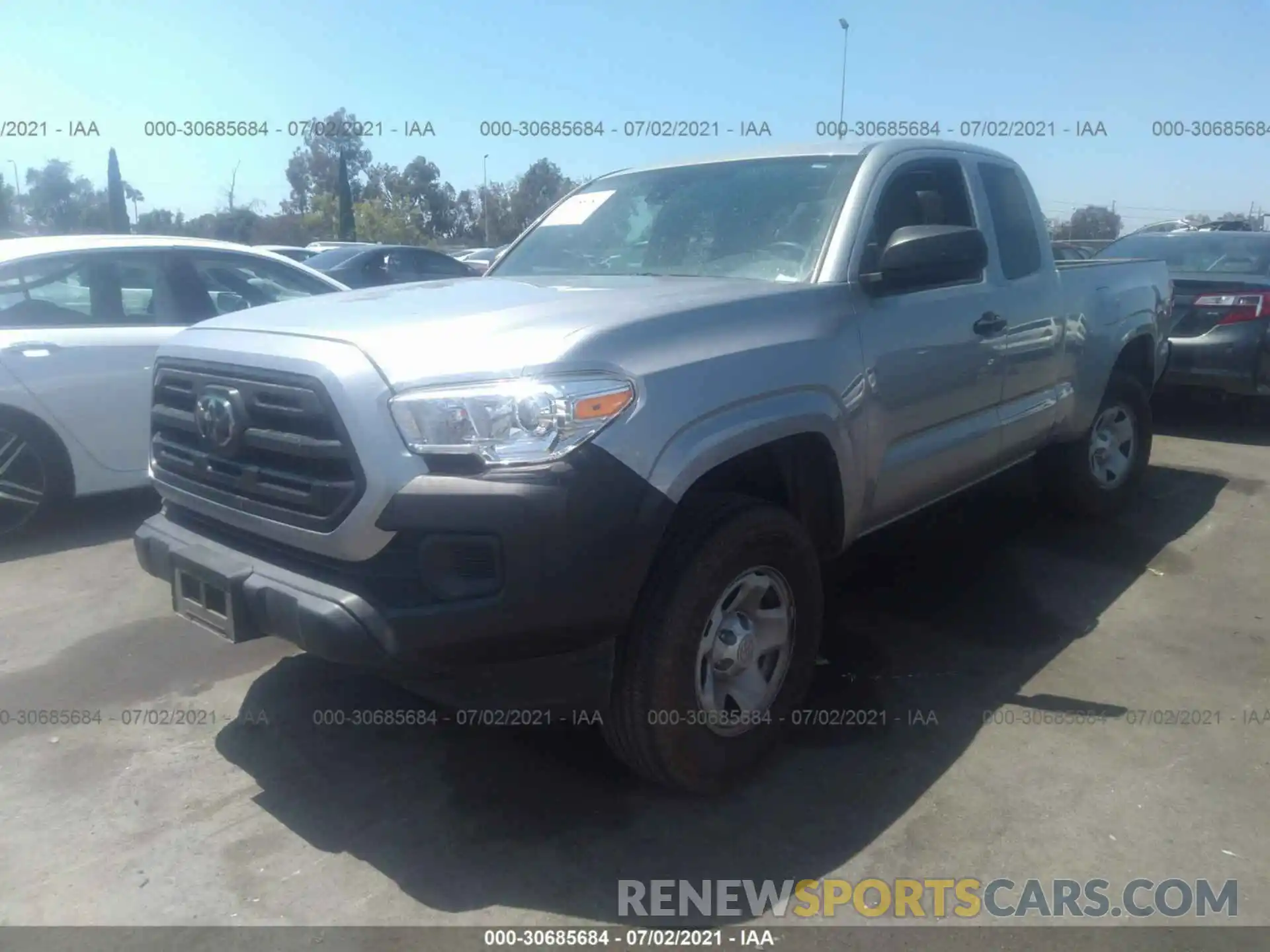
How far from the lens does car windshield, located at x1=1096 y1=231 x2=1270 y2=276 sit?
8.56 m

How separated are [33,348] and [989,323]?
4557 mm

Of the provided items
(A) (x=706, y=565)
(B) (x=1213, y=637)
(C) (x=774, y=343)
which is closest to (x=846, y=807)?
(A) (x=706, y=565)

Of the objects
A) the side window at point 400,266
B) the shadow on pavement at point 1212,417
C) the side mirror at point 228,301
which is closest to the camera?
the side mirror at point 228,301

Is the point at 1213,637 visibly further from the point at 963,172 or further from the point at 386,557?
the point at 386,557

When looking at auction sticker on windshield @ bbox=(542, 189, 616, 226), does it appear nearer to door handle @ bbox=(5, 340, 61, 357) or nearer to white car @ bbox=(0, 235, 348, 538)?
white car @ bbox=(0, 235, 348, 538)

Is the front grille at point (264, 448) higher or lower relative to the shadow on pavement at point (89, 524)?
higher

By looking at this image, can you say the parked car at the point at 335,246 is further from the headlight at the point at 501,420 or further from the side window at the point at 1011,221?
the headlight at the point at 501,420

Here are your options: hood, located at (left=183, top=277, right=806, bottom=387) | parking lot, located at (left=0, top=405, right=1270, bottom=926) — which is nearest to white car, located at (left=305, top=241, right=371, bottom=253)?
parking lot, located at (left=0, top=405, right=1270, bottom=926)

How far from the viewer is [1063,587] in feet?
16.0

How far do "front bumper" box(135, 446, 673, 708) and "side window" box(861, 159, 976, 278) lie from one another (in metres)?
1.58

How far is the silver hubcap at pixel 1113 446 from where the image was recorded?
19.0ft

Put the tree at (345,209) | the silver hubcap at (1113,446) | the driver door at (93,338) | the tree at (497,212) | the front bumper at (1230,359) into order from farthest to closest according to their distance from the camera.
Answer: the tree at (497,212)
the tree at (345,209)
the front bumper at (1230,359)
the silver hubcap at (1113,446)
the driver door at (93,338)

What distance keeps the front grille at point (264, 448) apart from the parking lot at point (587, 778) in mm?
919

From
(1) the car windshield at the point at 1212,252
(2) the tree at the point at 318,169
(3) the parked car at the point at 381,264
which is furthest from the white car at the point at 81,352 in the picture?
(2) the tree at the point at 318,169
